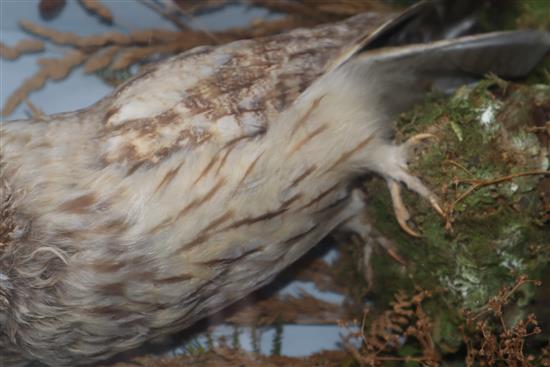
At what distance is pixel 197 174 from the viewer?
53.5 inches

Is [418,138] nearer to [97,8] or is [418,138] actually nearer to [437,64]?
[437,64]

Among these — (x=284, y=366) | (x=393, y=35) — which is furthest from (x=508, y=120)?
(x=284, y=366)

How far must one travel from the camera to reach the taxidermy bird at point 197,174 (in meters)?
1.32

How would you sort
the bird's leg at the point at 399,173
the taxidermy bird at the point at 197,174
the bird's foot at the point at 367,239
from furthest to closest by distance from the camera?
the bird's foot at the point at 367,239 → the bird's leg at the point at 399,173 → the taxidermy bird at the point at 197,174

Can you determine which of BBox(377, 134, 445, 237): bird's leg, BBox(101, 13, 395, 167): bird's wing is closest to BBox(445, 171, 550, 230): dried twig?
BBox(377, 134, 445, 237): bird's leg

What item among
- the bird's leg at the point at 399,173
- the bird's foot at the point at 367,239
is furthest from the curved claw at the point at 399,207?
the bird's foot at the point at 367,239

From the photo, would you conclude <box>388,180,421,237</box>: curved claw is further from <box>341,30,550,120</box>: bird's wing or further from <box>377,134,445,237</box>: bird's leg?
<box>341,30,550,120</box>: bird's wing

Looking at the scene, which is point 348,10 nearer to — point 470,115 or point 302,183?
point 470,115

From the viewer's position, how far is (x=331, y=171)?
4.98 feet

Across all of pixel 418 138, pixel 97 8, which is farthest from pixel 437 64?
pixel 97 8

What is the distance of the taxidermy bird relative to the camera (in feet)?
4.33

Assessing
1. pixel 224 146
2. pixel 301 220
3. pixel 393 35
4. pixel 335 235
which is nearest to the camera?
pixel 224 146

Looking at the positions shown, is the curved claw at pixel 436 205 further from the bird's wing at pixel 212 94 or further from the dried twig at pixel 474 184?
the bird's wing at pixel 212 94

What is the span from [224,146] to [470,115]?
573mm
